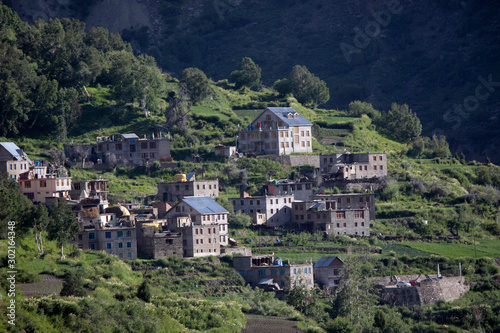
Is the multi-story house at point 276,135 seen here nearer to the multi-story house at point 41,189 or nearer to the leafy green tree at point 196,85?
the leafy green tree at point 196,85

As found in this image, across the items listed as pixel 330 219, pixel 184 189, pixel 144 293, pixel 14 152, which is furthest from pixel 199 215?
pixel 14 152

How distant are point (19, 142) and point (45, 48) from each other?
66.5ft

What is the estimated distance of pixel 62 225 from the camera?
83062 millimetres

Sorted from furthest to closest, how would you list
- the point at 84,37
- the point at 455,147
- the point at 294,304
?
the point at 455,147
the point at 84,37
the point at 294,304

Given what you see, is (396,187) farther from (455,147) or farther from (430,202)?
(455,147)

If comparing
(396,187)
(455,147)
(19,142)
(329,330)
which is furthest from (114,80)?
(455,147)

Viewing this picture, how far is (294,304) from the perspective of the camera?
84000mm

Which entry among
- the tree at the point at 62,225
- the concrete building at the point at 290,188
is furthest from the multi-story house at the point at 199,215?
the concrete building at the point at 290,188

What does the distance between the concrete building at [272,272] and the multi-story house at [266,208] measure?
14696 millimetres

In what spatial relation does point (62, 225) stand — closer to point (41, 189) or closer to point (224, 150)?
point (41, 189)

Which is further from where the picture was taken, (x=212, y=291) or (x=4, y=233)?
(x=212, y=291)

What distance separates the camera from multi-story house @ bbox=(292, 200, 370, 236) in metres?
104

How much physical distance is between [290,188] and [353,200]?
22.8 feet

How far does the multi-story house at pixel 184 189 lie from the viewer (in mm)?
104438
